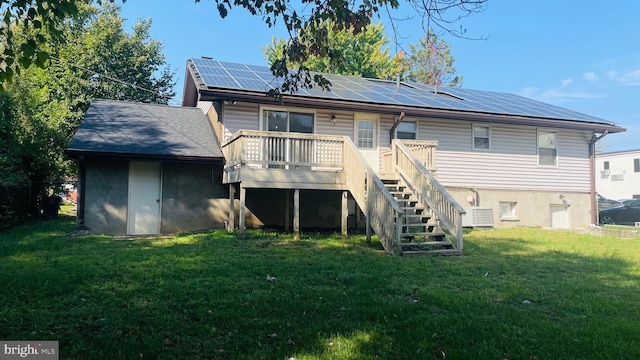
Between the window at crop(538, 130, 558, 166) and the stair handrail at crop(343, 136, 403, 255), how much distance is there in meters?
8.85

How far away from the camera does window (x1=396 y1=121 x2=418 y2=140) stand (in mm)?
14195

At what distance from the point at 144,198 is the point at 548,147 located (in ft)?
45.5

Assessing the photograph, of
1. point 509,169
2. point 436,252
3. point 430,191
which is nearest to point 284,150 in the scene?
point 430,191

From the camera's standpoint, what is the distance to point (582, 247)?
32.9ft

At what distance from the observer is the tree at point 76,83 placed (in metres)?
15.6

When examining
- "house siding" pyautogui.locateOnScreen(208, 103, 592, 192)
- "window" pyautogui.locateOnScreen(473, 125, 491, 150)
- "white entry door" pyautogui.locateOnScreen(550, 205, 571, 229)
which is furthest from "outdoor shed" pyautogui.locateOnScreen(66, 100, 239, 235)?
"white entry door" pyautogui.locateOnScreen(550, 205, 571, 229)

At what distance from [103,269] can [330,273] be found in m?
3.33

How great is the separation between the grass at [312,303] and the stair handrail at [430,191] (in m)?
0.78

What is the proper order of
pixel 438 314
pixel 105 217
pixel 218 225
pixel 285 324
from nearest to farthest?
pixel 285 324 < pixel 438 314 < pixel 105 217 < pixel 218 225

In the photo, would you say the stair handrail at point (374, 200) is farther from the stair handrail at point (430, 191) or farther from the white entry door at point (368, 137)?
the white entry door at point (368, 137)

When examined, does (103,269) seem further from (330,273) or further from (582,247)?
(582,247)

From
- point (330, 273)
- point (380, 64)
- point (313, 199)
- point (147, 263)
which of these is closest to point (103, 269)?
point (147, 263)

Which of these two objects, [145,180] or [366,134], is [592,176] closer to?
[366,134]

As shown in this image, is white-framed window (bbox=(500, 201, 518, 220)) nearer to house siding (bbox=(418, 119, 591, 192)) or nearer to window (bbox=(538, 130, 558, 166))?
house siding (bbox=(418, 119, 591, 192))
